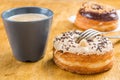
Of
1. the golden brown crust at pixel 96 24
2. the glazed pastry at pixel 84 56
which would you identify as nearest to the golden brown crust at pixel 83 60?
the glazed pastry at pixel 84 56

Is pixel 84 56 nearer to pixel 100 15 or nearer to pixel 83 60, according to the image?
pixel 83 60

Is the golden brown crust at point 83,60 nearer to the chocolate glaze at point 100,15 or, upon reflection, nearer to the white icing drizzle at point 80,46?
the white icing drizzle at point 80,46

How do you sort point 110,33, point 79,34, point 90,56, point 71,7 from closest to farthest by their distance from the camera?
point 90,56, point 79,34, point 110,33, point 71,7

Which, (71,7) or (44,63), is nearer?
(44,63)

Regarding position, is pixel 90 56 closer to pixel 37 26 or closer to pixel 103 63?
pixel 103 63

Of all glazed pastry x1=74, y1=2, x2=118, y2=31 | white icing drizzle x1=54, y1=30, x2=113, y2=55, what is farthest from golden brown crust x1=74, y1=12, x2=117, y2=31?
white icing drizzle x1=54, y1=30, x2=113, y2=55

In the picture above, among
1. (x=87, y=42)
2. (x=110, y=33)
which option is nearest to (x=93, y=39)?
(x=87, y=42)

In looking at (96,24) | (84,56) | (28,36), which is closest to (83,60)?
(84,56)
